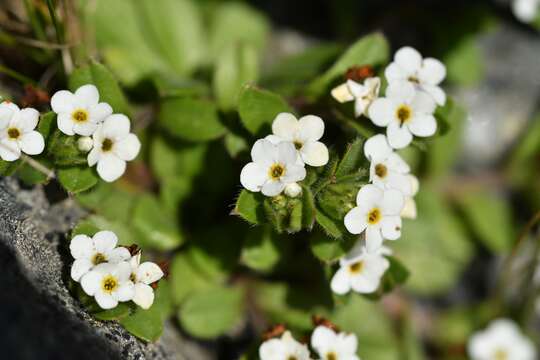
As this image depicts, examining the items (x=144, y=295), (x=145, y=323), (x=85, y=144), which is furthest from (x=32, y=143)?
(x=145, y=323)

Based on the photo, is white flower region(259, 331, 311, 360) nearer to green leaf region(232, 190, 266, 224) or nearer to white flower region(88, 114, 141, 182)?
green leaf region(232, 190, 266, 224)

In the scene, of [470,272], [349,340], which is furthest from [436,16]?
[349,340]

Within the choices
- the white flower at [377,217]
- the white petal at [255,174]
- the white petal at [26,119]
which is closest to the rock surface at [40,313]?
the white petal at [26,119]

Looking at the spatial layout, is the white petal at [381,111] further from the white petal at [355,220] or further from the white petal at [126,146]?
the white petal at [126,146]

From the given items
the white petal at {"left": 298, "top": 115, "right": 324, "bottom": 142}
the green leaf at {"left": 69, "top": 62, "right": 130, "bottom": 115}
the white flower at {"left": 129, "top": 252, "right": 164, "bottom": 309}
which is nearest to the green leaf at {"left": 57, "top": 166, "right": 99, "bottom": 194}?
the green leaf at {"left": 69, "top": 62, "right": 130, "bottom": 115}

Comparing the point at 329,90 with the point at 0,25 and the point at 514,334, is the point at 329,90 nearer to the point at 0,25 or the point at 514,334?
the point at 0,25

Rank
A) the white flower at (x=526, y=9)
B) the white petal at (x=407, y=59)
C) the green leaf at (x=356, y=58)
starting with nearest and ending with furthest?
the white petal at (x=407, y=59), the green leaf at (x=356, y=58), the white flower at (x=526, y=9)

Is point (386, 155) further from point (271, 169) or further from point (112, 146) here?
point (112, 146)
